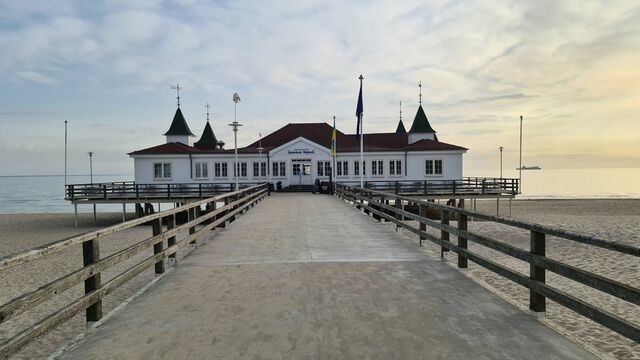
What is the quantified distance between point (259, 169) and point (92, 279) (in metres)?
34.7

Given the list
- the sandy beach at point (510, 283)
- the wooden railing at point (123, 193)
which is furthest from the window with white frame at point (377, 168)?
the sandy beach at point (510, 283)

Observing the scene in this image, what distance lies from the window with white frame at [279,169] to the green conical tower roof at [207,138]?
48.9ft

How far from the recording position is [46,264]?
14219 millimetres

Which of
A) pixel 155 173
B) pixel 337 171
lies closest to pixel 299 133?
pixel 337 171

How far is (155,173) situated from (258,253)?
32.4 meters

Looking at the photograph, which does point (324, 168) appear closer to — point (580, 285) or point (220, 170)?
point (220, 170)

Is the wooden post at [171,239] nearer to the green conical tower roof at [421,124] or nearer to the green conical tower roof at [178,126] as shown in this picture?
the green conical tower roof at [421,124]

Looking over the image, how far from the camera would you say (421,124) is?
151 ft

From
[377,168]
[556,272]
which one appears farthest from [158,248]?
[377,168]

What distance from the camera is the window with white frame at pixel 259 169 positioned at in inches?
1554

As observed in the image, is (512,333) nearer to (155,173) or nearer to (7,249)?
(7,249)

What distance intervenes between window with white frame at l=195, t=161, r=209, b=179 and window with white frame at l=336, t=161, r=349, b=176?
35.8ft

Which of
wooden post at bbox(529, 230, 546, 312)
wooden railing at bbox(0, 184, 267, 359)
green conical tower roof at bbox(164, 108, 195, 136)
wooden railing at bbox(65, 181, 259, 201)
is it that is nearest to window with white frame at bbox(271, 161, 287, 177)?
wooden railing at bbox(65, 181, 259, 201)

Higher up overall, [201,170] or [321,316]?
[201,170]
